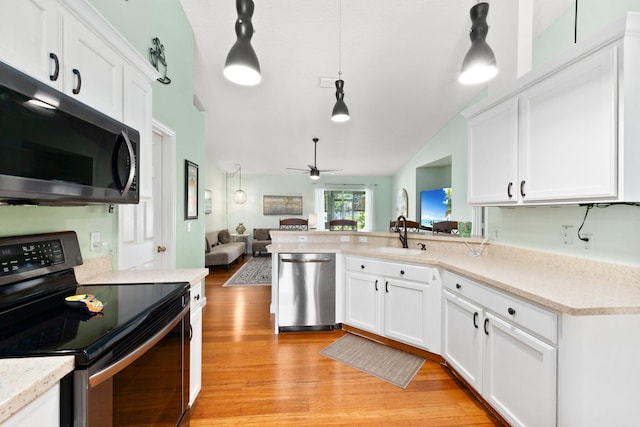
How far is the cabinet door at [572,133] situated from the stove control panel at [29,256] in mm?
2681

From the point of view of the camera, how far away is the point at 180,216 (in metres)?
2.80

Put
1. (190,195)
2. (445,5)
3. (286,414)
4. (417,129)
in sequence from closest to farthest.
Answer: (286,414) → (445,5) → (190,195) → (417,129)

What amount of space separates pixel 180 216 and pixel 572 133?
317 cm

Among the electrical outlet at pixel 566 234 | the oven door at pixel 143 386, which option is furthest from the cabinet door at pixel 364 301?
the oven door at pixel 143 386

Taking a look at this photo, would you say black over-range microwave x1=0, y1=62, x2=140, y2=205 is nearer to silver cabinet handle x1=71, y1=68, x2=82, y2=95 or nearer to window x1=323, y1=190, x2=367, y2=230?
silver cabinet handle x1=71, y1=68, x2=82, y2=95

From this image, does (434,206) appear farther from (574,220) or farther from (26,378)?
(26,378)

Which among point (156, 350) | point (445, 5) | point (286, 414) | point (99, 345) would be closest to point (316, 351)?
point (286, 414)

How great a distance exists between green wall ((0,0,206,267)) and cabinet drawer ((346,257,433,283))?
179 centimetres

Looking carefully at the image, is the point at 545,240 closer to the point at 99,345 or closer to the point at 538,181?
the point at 538,181

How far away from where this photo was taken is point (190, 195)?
303 cm

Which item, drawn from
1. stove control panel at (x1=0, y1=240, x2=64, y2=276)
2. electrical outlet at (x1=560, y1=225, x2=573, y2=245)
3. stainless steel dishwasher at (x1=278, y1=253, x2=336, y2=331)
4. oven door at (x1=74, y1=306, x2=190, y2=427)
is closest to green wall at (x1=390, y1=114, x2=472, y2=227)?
electrical outlet at (x1=560, y1=225, x2=573, y2=245)

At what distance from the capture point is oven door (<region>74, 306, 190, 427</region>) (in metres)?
0.75

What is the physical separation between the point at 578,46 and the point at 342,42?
2.25 meters

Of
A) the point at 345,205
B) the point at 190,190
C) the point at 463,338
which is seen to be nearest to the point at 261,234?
the point at 345,205
